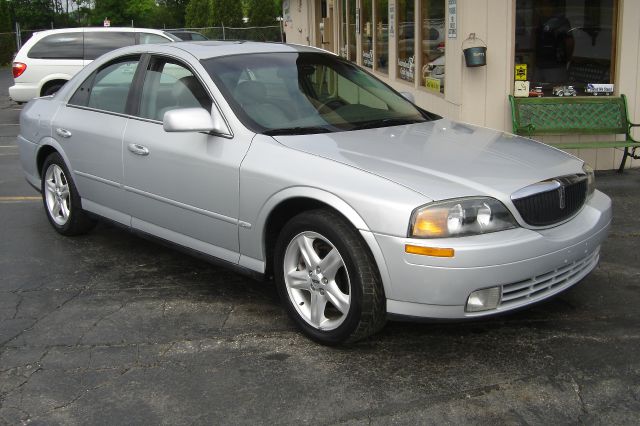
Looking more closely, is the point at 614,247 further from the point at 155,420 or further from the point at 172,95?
the point at 155,420

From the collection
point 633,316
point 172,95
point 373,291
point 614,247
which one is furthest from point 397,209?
point 614,247

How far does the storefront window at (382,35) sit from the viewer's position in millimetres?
11734

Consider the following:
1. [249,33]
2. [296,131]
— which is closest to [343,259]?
[296,131]

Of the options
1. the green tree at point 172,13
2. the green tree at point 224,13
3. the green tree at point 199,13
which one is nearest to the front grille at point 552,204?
the green tree at point 224,13

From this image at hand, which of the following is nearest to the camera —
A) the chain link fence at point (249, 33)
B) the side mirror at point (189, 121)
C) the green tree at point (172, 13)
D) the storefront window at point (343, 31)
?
the side mirror at point (189, 121)

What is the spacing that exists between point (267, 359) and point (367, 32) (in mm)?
9991

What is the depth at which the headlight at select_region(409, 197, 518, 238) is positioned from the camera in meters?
3.65

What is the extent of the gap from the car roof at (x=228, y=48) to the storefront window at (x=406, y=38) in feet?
16.9

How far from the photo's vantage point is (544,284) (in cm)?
395

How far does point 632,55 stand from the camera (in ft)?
27.5

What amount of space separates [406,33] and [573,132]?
3232 mm

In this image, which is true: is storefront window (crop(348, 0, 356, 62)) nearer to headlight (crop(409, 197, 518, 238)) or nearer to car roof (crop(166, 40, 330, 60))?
car roof (crop(166, 40, 330, 60))

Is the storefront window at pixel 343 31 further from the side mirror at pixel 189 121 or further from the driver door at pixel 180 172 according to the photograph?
the side mirror at pixel 189 121

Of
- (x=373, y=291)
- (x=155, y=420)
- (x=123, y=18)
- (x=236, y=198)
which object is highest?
(x=123, y=18)
